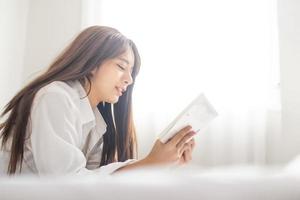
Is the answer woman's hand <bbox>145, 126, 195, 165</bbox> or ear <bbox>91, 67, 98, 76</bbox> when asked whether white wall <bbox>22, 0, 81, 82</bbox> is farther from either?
woman's hand <bbox>145, 126, 195, 165</bbox>

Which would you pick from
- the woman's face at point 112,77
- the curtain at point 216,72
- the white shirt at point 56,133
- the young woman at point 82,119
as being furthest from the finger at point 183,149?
the curtain at point 216,72

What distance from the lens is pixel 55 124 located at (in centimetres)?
67

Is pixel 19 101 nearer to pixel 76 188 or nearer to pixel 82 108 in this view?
pixel 82 108

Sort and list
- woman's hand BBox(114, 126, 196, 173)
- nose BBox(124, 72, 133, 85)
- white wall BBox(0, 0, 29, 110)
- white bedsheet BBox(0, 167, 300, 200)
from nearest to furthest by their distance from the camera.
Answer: white bedsheet BBox(0, 167, 300, 200), woman's hand BBox(114, 126, 196, 173), nose BBox(124, 72, 133, 85), white wall BBox(0, 0, 29, 110)

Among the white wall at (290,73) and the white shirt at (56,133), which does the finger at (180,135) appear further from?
the white wall at (290,73)

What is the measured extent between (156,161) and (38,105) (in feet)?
0.85

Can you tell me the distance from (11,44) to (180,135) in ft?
3.13

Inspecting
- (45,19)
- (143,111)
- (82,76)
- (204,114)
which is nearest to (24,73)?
(45,19)

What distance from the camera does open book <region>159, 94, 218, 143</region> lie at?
733mm

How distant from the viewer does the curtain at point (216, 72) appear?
1225 mm

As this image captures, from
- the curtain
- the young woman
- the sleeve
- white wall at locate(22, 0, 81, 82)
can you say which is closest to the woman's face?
the young woman

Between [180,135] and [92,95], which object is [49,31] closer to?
[92,95]

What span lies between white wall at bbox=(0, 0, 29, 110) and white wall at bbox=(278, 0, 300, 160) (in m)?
1.02

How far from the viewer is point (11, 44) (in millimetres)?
1401
